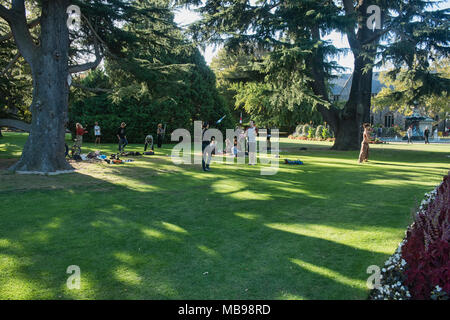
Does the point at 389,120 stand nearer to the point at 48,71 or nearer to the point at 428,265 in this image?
the point at 48,71

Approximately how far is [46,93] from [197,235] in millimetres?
10063

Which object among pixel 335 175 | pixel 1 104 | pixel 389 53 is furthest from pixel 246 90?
pixel 1 104

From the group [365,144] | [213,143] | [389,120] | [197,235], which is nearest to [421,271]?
[197,235]

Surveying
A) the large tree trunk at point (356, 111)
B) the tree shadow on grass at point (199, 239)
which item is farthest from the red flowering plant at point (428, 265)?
the large tree trunk at point (356, 111)

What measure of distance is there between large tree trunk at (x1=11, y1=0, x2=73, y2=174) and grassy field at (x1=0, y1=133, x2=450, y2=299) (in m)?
1.21

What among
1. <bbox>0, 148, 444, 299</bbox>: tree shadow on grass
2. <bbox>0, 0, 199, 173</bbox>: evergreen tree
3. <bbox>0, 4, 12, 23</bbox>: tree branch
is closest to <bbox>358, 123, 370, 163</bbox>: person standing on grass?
<bbox>0, 148, 444, 299</bbox>: tree shadow on grass

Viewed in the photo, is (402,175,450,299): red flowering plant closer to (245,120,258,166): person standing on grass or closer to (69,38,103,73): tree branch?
(245,120,258,166): person standing on grass

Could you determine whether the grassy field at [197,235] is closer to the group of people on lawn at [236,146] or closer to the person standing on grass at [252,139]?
the group of people on lawn at [236,146]

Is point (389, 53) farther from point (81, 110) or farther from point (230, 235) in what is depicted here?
point (81, 110)

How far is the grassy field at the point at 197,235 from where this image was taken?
14.0 ft

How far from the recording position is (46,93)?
12828 millimetres

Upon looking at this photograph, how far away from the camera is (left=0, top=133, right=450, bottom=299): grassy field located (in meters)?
4.26

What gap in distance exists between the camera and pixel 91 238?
19.6 feet

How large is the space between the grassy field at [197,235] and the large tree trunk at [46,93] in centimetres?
121
